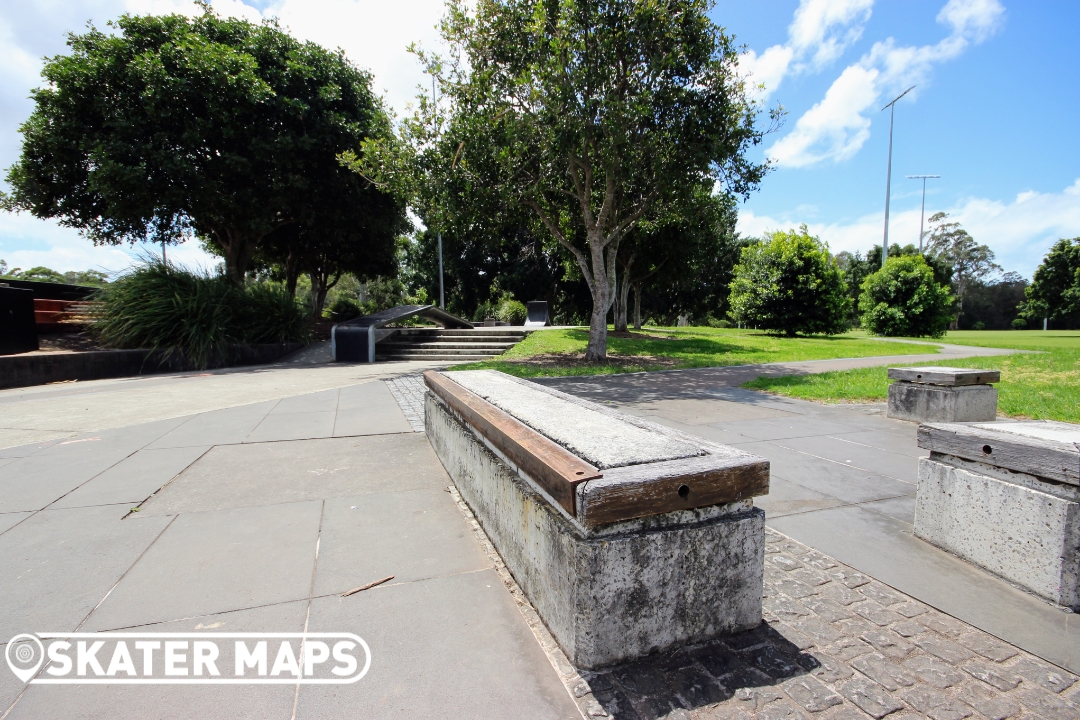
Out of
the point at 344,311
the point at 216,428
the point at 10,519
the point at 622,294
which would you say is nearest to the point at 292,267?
the point at 344,311

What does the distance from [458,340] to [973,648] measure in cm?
1469

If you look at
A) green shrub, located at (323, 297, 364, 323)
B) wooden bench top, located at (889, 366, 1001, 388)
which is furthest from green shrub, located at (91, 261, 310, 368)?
wooden bench top, located at (889, 366, 1001, 388)

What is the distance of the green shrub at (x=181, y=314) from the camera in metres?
12.2

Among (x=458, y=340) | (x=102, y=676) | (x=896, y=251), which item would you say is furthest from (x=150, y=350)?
(x=896, y=251)

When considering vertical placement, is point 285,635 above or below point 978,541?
below

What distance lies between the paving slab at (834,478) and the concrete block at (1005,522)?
715mm

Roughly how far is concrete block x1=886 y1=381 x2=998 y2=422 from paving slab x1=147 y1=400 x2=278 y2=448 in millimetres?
7369

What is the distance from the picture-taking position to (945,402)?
5.81 m

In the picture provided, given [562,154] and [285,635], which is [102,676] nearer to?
[285,635]

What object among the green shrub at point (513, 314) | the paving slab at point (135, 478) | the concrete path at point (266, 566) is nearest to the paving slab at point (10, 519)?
the concrete path at point (266, 566)

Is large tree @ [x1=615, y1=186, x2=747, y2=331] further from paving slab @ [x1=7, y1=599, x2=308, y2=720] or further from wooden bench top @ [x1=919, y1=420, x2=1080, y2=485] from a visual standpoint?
paving slab @ [x1=7, y1=599, x2=308, y2=720]

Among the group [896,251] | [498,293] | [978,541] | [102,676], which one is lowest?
[102,676]

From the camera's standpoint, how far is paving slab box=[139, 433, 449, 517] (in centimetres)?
378

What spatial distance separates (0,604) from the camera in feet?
8.00
